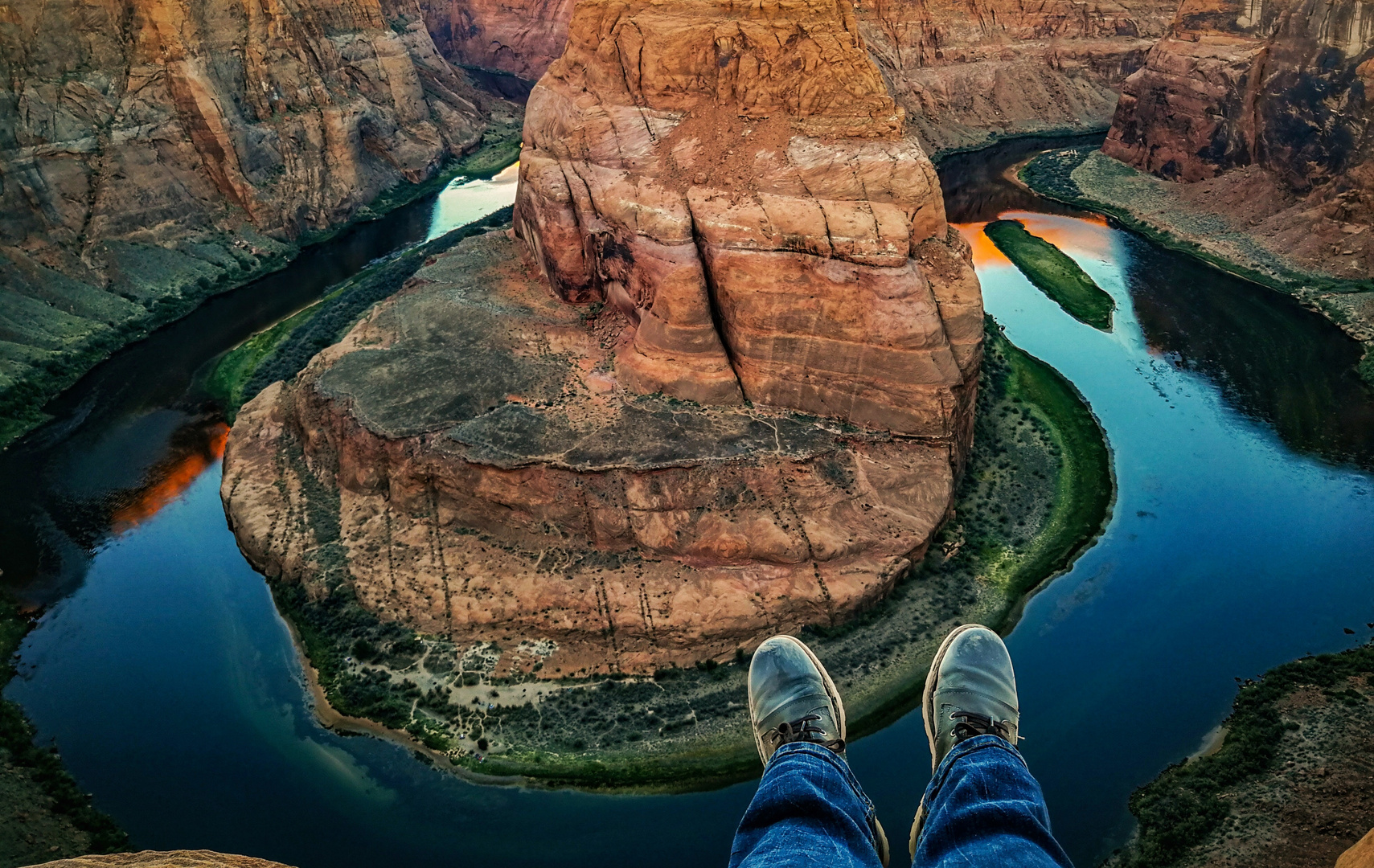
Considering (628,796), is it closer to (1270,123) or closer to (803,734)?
(803,734)

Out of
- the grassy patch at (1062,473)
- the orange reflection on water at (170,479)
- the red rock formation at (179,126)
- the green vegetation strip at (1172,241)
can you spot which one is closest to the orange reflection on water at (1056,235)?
the green vegetation strip at (1172,241)

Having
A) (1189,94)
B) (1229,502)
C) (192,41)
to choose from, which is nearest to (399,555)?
(1229,502)

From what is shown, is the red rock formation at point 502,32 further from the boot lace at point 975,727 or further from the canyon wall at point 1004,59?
the boot lace at point 975,727

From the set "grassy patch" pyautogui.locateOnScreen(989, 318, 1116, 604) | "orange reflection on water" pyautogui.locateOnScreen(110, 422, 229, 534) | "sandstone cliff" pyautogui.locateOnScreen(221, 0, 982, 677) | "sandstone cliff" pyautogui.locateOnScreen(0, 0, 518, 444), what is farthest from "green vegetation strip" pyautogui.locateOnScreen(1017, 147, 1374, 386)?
"orange reflection on water" pyautogui.locateOnScreen(110, 422, 229, 534)

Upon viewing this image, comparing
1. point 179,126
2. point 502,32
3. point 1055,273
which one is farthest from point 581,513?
point 502,32

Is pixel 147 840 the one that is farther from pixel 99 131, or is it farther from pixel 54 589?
pixel 99 131

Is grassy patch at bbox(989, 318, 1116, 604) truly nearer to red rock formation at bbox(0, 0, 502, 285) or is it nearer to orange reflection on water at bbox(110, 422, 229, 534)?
orange reflection on water at bbox(110, 422, 229, 534)

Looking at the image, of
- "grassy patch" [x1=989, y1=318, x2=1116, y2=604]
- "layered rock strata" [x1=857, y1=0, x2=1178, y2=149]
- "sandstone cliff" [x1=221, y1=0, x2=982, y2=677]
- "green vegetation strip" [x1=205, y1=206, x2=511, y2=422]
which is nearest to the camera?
"sandstone cliff" [x1=221, y1=0, x2=982, y2=677]
